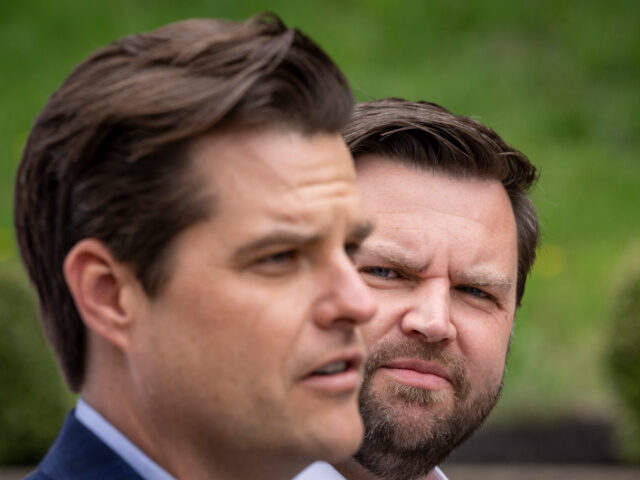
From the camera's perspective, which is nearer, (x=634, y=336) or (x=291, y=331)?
(x=291, y=331)

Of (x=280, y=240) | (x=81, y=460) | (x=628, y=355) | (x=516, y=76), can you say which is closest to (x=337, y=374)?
(x=280, y=240)

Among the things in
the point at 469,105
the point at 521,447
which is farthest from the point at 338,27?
the point at 521,447

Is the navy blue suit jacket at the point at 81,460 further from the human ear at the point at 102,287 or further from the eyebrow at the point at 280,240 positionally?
the eyebrow at the point at 280,240

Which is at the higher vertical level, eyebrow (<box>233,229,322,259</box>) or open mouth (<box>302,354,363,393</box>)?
eyebrow (<box>233,229,322,259</box>)

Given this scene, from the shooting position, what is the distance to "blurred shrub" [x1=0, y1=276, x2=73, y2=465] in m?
7.32

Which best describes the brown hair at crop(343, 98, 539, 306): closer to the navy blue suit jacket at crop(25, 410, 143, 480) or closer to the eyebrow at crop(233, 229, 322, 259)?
the eyebrow at crop(233, 229, 322, 259)

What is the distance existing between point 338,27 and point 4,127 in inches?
159

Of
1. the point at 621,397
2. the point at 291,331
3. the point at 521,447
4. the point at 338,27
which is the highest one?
the point at 291,331

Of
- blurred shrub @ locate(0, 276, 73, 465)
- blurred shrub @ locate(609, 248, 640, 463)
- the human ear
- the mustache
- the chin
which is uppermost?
the human ear

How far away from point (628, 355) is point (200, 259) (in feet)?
19.3

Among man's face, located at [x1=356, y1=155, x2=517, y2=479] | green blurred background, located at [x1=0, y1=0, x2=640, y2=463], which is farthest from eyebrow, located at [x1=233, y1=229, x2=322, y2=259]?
green blurred background, located at [x1=0, y1=0, x2=640, y2=463]

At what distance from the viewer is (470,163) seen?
11.1 ft

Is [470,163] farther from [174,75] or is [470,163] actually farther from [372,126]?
[174,75]

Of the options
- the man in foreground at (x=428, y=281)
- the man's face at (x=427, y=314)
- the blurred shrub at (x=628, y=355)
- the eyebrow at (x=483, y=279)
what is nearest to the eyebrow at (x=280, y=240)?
the man in foreground at (x=428, y=281)
